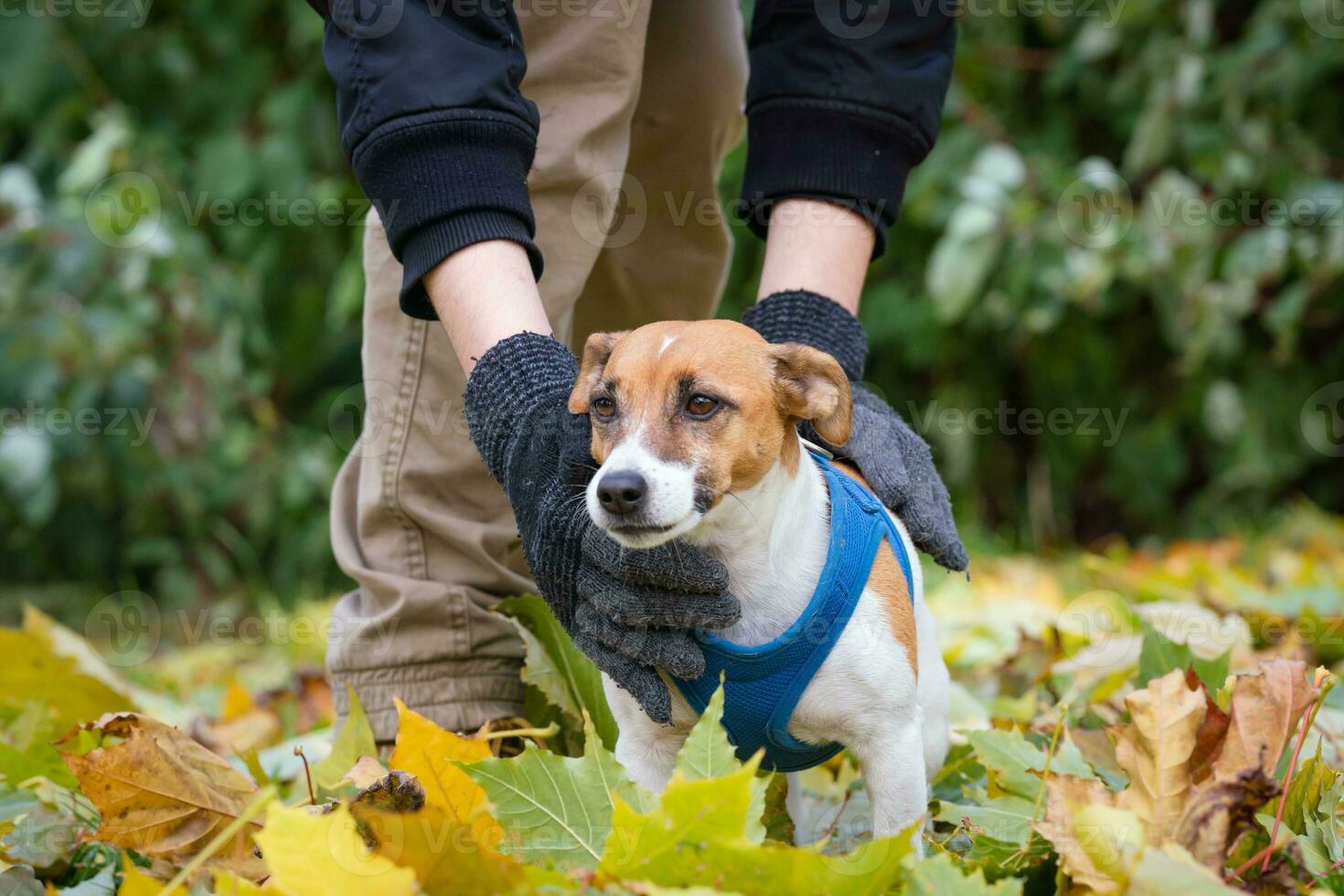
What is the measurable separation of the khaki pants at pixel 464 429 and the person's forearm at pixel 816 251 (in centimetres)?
29

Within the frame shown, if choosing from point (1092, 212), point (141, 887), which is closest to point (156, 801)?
point (141, 887)

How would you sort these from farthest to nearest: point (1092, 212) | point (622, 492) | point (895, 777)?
point (1092, 212) → point (895, 777) → point (622, 492)

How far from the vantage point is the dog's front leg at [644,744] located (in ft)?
5.16

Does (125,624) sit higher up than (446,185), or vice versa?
(446,185)

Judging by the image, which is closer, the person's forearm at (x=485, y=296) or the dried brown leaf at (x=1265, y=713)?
the dried brown leaf at (x=1265, y=713)

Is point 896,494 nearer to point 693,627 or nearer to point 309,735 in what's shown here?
point 693,627

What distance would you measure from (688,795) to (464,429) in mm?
1088

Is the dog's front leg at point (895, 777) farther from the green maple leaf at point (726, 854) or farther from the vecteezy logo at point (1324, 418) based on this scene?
the vecteezy logo at point (1324, 418)

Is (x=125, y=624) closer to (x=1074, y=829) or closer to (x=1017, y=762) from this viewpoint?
(x=1017, y=762)

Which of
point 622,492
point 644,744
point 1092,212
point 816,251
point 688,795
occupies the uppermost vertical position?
point 1092,212

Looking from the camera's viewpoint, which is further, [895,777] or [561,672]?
[561,672]

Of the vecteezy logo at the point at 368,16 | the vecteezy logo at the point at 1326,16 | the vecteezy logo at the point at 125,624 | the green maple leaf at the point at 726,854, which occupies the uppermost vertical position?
the vecteezy logo at the point at 1326,16

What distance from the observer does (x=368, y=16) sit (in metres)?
1.70

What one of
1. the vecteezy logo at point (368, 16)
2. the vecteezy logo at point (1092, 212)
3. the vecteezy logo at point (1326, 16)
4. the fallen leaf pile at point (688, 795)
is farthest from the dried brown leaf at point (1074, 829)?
the vecteezy logo at point (1326, 16)
